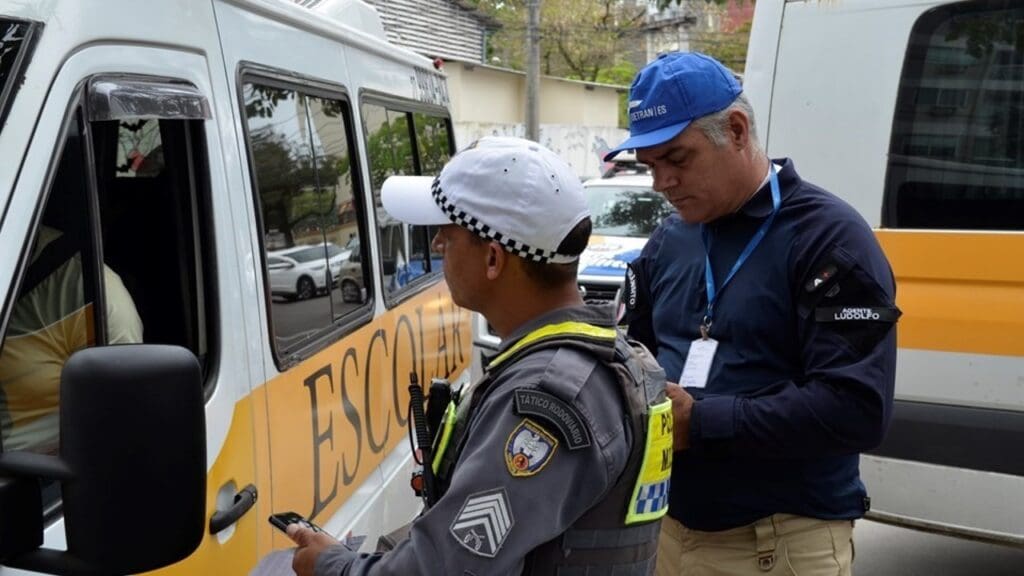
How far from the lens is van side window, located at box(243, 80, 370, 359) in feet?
7.64

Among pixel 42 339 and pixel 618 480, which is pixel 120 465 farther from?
pixel 618 480

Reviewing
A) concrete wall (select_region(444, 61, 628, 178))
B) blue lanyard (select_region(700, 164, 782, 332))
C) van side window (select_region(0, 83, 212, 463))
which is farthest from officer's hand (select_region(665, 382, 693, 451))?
concrete wall (select_region(444, 61, 628, 178))

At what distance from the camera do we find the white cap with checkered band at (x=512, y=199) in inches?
57.1

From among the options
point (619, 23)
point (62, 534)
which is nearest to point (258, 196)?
point (62, 534)

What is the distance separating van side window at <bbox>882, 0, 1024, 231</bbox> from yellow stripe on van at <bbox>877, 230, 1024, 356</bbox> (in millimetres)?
76

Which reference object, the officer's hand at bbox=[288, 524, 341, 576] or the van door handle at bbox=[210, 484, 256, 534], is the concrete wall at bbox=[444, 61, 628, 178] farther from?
the officer's hand at bbox=[288, 524, 341, 576]

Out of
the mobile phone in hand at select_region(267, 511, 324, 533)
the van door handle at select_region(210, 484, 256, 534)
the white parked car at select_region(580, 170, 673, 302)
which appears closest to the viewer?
the mobile phone in hand at select_region(267, 511, 324, 533)

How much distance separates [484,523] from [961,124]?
9.36ft

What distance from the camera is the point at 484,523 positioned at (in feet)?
4.24

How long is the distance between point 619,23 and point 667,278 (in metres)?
38.5

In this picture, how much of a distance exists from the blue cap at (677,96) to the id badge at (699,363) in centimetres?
48

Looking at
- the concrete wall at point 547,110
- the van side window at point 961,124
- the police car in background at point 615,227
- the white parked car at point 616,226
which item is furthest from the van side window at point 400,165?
the concrete wall at point 547,110

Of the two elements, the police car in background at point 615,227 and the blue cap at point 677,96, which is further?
the police car in background at point 615,227

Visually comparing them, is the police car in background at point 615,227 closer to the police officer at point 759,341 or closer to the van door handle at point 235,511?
the police officer at point 759,341
